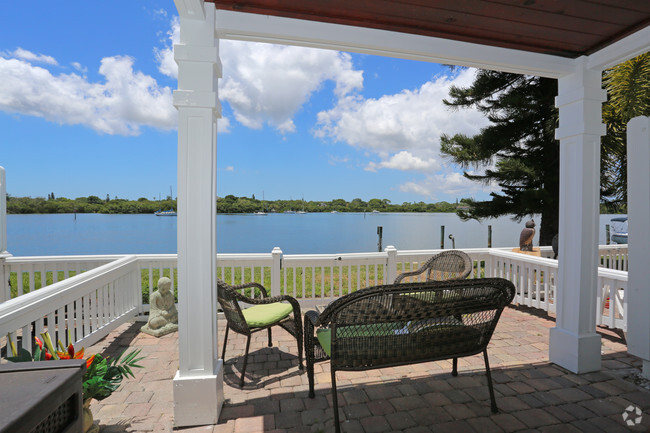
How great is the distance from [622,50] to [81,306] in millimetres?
4604

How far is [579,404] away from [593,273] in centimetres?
101

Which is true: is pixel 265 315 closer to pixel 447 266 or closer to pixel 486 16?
pixel 447 266

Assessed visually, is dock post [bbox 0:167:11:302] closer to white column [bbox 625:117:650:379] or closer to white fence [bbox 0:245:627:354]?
white fence [bbox 0:245:627:354]

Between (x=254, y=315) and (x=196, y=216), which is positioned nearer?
(x=196, y=216)

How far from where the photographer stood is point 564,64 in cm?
251

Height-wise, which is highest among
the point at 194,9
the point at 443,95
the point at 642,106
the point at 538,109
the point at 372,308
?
the point at 443,95

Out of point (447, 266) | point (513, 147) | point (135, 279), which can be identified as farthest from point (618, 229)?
point (135, 279)

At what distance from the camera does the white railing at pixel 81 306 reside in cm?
Result: 193

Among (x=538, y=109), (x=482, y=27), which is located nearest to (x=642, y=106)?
(x=538, y=109)

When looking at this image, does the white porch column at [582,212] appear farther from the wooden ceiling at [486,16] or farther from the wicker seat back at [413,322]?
the wicker seat back at [413,322]

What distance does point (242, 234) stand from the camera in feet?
80.9

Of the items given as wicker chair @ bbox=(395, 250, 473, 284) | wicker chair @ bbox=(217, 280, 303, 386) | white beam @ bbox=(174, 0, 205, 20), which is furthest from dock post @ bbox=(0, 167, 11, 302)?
wicker chair @ bbox=(395, 250, 473, 284)

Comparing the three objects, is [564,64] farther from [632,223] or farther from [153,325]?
[153,325]

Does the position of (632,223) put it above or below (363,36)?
below
